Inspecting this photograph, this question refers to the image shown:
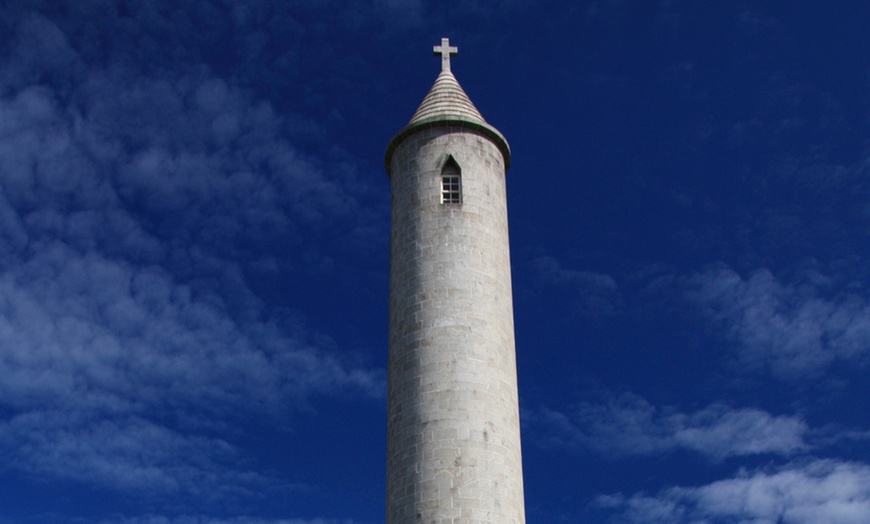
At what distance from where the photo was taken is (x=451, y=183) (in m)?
28.6

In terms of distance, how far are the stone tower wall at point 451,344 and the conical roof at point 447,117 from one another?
0.79 ft

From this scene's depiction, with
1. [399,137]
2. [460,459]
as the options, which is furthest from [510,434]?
[399,137]

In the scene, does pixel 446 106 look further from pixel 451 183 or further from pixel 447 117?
pixel 451 183

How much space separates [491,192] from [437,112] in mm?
3004

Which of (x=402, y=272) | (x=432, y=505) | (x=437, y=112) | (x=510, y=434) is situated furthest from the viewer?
(x=437, y=112)

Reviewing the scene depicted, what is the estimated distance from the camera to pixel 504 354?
26.3 m

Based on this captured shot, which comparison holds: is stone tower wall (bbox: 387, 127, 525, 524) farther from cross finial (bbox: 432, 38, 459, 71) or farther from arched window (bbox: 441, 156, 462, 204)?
cross finial (bbox: 432, 38, 459, 71)

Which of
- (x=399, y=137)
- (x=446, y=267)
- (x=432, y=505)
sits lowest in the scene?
(x=432, y=505)

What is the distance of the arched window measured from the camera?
28250 millimetres

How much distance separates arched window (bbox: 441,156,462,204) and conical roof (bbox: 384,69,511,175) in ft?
4.17

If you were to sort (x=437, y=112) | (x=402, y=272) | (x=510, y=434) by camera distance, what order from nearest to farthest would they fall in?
(x=510, y=434) → (x=402, y=272) → (x=437, y=112)

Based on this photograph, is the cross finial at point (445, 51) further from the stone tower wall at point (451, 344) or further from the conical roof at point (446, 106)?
the stone tower wall at point (451, 344)

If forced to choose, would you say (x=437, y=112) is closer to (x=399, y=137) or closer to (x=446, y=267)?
(x=399, y=137)

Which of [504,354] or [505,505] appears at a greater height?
[504,354]
